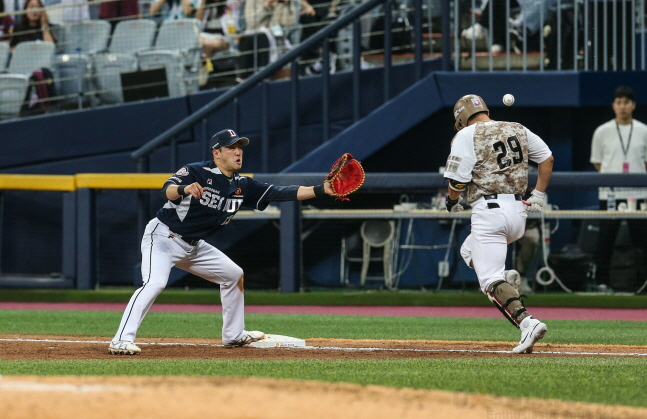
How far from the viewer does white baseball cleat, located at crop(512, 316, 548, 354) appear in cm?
658

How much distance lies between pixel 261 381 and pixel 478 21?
8.92 m

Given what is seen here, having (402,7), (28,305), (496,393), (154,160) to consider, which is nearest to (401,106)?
(402,7)

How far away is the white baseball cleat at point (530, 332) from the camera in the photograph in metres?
6.58

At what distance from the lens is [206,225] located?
23.9 ft

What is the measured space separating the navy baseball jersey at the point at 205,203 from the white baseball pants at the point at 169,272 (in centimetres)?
11

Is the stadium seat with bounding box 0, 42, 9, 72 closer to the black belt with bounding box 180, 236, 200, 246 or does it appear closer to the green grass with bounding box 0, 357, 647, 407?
the black belt with bounding box 180, 236, 200, 246

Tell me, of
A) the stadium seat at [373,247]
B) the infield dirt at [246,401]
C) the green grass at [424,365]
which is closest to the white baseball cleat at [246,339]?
the green grass at [424,365]

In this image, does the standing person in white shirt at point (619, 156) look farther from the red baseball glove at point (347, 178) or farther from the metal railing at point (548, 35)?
the red baseball glove at point (347, 178)

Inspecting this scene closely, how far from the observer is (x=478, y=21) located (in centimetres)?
1271

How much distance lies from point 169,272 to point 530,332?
252cm

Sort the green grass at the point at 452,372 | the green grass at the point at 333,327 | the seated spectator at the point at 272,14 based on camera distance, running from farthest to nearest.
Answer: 1. the seated spectator at the point at 272,14
2. the green grass at the point at 333,327
3. the green grass at the point at 452,372

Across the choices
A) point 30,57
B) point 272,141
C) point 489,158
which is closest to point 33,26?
point 30,57

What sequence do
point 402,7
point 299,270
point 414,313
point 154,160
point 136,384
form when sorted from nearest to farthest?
point 136,384 → point 414,313 → point 299,270 → point 402,7 → point 154,160

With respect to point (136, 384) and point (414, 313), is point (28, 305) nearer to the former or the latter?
point (414, 313)
